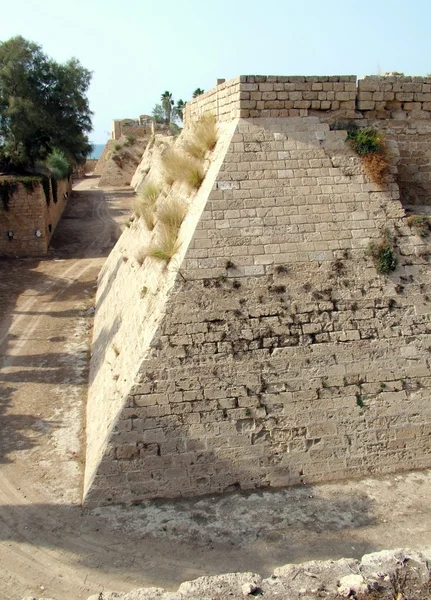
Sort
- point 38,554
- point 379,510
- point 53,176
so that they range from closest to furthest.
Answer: point 38,554 < point 379,510 < point 53,176

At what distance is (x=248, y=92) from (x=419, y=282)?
12.0 ft

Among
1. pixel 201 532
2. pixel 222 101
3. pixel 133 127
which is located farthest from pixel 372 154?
pixel 133 127

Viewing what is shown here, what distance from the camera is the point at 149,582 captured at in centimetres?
565

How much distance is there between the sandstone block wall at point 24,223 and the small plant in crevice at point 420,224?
15.8 m

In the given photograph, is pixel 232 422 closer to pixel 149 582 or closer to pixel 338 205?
pixel 149 582

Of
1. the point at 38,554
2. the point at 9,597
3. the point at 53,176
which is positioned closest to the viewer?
the point at 9,597

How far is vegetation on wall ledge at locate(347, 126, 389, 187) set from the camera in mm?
7816

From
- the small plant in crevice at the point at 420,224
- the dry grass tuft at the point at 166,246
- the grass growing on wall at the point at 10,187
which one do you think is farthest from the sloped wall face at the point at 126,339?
the grass growing on wall at the point at 10,187

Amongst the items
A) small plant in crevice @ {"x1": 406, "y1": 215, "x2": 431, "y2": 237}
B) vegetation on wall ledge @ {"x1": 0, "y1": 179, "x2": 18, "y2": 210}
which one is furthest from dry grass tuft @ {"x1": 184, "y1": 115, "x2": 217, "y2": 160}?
vegetation on wall ledge @ {"x1": 0, "y1": 179, "x2": 18, "y2": 210}

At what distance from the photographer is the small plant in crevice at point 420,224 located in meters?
7.76

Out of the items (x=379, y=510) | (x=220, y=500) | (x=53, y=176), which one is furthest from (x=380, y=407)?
(x=53, y=176)

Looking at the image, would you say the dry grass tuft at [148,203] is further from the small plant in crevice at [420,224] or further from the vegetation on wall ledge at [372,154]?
the small plant in crevice at [420,224]

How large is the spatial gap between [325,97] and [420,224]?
7.65 feet

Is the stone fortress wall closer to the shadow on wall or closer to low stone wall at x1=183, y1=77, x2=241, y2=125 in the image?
low stone wall at x1=183, y1=77, x2=241, y2=125
